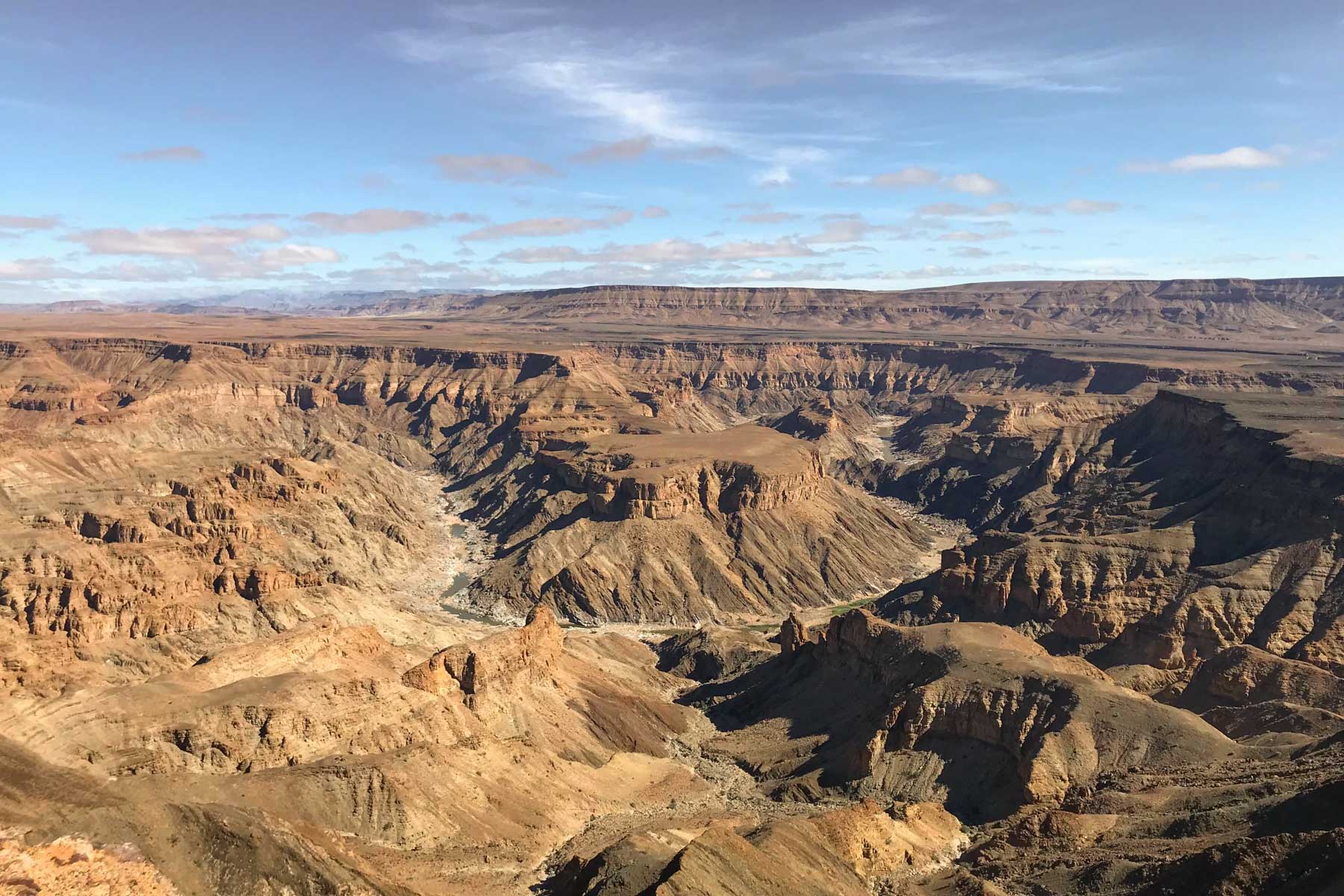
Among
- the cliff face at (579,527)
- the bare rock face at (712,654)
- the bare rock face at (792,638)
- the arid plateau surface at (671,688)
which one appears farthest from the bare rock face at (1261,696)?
the bare rock face at (712,654)

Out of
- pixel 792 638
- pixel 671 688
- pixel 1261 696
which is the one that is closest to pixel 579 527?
pixel 671 688

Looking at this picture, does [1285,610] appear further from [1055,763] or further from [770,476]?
[770,476]

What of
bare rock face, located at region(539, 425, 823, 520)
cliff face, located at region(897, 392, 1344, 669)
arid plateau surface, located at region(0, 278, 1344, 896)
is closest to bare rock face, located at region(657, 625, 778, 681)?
arid plateau surface, located at region(0, 278, 1344, 896)

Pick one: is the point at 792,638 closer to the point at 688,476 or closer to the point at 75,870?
the point at 688,476

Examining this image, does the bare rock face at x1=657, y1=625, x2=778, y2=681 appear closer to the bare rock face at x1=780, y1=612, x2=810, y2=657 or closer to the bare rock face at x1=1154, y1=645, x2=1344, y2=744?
the bare rock face at x1=780, y1=612, x2=810, y2=657

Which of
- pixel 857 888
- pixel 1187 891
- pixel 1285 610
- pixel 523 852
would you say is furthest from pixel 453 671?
pixel 1285 610

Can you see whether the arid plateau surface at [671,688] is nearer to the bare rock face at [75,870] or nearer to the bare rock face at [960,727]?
the bare rock face at [75,870]
